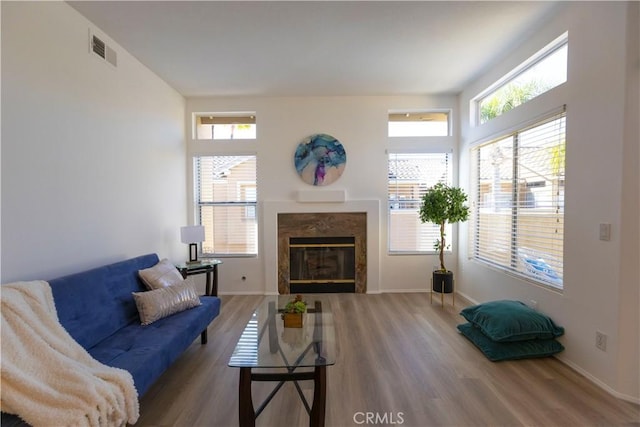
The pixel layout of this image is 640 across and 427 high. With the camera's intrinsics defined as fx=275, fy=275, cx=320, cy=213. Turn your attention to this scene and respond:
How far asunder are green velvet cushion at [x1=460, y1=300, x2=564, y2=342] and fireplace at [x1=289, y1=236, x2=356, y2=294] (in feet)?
6.45

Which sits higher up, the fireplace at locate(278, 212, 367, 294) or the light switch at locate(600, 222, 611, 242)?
the light switch at locate(600, 222, 611, 242)

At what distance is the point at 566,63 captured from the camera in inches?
92.2

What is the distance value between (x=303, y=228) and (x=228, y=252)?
4.05ft

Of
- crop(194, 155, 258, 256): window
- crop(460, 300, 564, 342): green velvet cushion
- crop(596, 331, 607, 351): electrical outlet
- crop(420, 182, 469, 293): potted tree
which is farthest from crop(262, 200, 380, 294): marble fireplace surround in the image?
crop(596, 331, 607, 351): electrical outlet

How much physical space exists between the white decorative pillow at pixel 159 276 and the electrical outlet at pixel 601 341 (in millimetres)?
3441

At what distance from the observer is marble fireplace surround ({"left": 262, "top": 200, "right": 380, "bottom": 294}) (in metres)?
4.11

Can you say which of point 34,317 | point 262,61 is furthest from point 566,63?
point 34,317

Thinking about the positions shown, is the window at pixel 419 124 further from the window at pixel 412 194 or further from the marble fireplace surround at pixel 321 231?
the marble fireplace surround at pixel 321 231

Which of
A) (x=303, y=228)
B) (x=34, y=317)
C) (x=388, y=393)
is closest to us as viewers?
(x=34, y=317)

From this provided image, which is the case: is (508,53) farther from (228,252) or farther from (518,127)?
(228,252)

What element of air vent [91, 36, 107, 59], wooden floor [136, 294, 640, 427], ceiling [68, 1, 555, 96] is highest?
ceiling [68, 1, 555, 96]

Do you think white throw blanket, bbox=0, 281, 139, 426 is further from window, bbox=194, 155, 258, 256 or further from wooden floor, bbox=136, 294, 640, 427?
window, bbox=194, 155, 258, 256

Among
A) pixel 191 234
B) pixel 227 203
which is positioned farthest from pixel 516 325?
pixel 227 203

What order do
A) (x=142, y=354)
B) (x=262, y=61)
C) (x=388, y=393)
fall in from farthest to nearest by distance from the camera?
1. (x=262, y=61)
2. (x=388, y=393)
3. (x=142, y=354)
